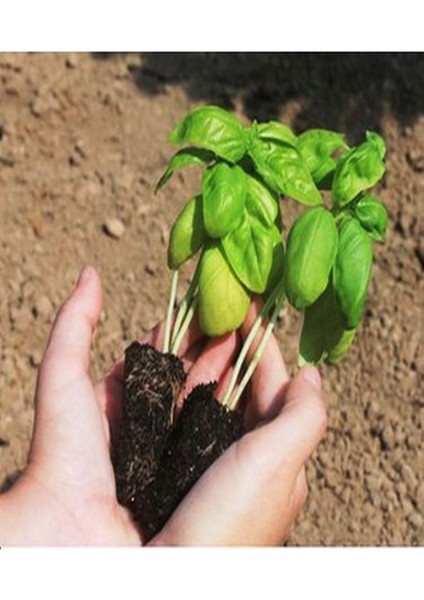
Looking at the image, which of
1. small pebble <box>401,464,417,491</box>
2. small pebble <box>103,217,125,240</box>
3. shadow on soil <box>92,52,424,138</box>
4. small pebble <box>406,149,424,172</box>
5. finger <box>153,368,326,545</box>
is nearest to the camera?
finger <box>153,368,326,545</box>

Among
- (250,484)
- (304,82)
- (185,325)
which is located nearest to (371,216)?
(185,325)

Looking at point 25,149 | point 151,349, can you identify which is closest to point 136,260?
point 25,149

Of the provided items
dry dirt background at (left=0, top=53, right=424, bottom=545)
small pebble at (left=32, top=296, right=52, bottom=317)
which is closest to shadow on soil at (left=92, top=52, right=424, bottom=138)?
dry dirt background at (left=0, top=53, right=424, bottom=545)

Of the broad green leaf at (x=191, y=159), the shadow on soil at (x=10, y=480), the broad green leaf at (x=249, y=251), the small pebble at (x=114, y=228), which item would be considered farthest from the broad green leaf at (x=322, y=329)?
the small pebble at (x=114, y=228)

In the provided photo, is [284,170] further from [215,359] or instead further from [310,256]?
[215,359]

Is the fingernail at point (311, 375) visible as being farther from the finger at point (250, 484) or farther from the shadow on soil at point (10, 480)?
the shadow on soil at point (10, 480)

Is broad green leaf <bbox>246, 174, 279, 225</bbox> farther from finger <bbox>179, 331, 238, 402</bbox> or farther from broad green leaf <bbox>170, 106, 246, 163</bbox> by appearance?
finger <bbox>179, 331, 238, 402</bbox>
